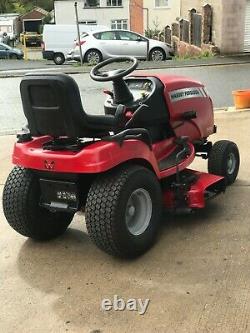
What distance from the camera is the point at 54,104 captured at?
3895mm

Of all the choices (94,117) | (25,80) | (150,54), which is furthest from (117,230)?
(150,54)

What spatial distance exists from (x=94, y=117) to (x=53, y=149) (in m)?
0.42

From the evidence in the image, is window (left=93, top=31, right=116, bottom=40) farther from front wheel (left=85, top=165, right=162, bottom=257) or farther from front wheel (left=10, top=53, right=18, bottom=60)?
front wheel (left=85, top=165, right=162, bottom=257)

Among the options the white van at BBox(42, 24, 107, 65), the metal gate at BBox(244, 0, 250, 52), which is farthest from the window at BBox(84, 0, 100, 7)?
the metal gate at BBox(244, 0, 250, 52)

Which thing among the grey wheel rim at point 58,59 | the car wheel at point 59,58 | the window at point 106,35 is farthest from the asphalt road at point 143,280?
the grey wheel rim at point 58,59

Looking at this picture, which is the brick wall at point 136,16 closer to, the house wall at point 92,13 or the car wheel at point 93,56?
the house wall at point 92,13

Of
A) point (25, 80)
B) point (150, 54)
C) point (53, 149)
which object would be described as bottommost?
point (150, 54)

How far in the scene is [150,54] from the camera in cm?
2327

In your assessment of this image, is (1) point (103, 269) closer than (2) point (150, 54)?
Yes

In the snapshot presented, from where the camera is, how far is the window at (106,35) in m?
22.5

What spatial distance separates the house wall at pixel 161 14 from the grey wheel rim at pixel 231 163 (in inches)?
1441

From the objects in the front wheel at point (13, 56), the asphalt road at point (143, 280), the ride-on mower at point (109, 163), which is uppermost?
the ride-on mower at point (109, 163)

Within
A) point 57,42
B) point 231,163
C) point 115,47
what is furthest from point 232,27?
point 231,163

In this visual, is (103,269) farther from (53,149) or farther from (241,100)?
(241,100)
